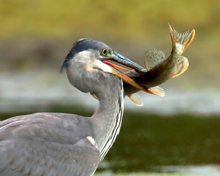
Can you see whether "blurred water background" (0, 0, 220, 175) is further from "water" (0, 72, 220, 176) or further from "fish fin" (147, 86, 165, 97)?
"fish fin" (147, 86, 165, 97)

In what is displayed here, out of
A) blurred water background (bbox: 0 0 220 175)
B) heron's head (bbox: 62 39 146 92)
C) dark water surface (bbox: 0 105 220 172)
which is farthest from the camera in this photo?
blurred water background (bbox: 0 0 220 175)

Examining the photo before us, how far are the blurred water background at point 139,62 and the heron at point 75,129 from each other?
550 centimetres

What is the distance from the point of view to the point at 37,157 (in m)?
8.11

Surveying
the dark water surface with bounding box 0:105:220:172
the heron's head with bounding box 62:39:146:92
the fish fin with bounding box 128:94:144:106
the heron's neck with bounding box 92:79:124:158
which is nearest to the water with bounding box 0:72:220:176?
the dark water surface with bounding box 0:105:220:172

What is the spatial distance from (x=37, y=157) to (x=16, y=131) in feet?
0.99

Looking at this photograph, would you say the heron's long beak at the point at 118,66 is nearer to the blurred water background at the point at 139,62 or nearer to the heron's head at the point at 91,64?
the heron's head at the point at 91,64

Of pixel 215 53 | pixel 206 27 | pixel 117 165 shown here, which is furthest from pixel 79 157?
pixel 206 27

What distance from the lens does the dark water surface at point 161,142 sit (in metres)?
15.2

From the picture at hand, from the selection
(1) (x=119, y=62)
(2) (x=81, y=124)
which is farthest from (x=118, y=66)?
(2) (x=81, y=124)

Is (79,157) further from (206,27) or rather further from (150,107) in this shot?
(206,27)

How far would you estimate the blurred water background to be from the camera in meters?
16.6

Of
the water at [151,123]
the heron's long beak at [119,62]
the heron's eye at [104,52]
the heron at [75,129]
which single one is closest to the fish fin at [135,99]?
the heron at [75,129]

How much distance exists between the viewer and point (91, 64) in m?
8.69

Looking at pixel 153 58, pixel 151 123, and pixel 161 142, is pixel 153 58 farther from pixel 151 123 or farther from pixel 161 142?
pixel 151 123
